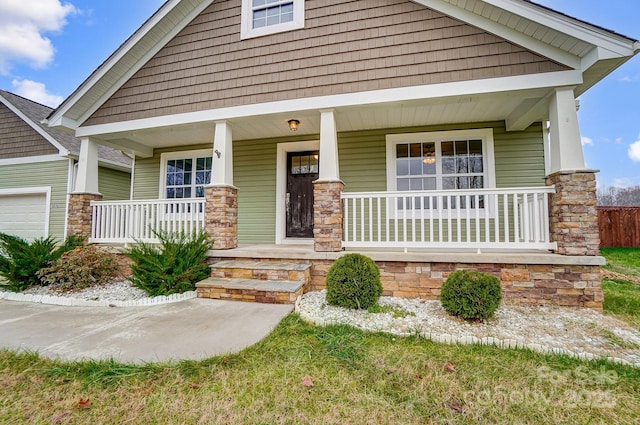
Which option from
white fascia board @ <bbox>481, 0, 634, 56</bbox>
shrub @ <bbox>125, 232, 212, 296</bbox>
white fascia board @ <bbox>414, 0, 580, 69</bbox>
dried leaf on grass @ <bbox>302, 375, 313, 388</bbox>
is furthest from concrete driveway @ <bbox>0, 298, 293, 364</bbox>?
white fascia board @ <bbox>481, 0, 634, 56</bbox>

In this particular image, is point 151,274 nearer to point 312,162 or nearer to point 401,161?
point 312,162

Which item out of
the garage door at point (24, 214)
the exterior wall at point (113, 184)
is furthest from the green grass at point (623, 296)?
the garage door at point (24, 214)

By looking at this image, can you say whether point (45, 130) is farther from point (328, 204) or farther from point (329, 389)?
point (329, 389)

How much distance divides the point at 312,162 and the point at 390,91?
270 centimetres

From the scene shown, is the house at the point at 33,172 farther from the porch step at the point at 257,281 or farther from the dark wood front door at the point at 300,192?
the porch step at the point at 257,281

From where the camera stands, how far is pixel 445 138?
5910 mm

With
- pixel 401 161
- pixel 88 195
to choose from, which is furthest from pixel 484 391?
pixel 88 195

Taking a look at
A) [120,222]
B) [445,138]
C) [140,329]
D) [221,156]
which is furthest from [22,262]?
[445,138]

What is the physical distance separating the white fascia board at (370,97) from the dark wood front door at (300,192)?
196 cm

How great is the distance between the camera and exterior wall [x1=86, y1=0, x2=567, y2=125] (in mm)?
4316

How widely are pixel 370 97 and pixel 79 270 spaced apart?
5.53 m

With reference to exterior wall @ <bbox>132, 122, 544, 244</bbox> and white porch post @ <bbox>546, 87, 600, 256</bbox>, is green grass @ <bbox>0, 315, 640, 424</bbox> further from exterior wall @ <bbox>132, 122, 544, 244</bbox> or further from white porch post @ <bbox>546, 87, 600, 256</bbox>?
exterior wall @ <bbox>132, 122, 544, 244</bbox>

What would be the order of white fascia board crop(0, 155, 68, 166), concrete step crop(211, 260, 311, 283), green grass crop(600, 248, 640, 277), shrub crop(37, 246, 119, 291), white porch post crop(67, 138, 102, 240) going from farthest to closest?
white fascia board crop(0, 155, 68, 166) < green grass crop(600, 248, 640, 277) < white porch post crop(67, 138, 102, 240) < shrub crop(37, 246, 119, 291) < concrete step crop(211, 260, 311, 283)

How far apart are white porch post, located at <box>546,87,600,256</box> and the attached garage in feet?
39.0
